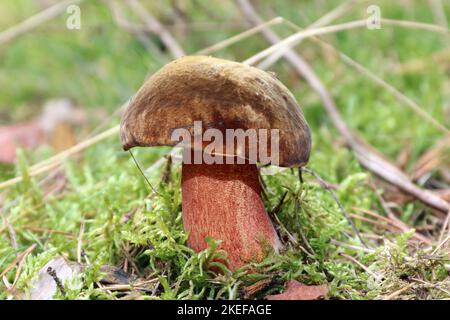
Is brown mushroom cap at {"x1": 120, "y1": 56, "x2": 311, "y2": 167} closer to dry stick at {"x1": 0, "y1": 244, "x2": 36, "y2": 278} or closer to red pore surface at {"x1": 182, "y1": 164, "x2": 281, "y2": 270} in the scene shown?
red pore surface at {"x1": 182, "y1": 164, "x2": 281, "y2": 270}

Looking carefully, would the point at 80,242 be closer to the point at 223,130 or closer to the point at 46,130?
the point at 223,130

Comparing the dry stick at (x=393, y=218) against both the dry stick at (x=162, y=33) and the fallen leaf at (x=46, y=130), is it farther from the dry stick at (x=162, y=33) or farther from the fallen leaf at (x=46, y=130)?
the fallen leaf at (x=46, y=130)

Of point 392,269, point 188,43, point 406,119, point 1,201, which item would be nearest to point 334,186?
point 392,269

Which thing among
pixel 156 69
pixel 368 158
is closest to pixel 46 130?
pixel 156 69

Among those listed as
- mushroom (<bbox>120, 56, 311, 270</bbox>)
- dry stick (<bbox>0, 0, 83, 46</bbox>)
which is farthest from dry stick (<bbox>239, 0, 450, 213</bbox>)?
dry stick (<bbox>0, 0, 83, 46</bbox>)

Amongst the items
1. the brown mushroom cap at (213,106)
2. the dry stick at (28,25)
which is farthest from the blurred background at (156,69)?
the brown mushroom cap at (213,106)

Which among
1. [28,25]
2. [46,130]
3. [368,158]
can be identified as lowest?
[368,158]

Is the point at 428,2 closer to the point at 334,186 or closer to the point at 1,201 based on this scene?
the point at 334,186
